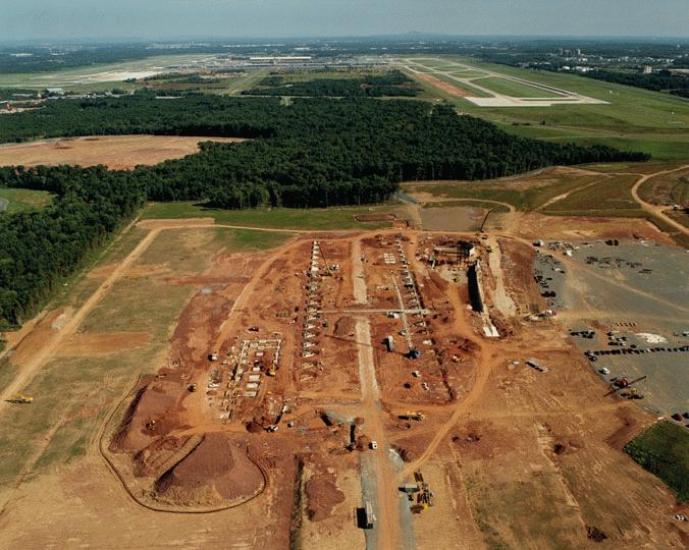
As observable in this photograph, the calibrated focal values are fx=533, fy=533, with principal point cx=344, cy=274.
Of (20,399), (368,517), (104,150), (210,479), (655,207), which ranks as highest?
(104,150)

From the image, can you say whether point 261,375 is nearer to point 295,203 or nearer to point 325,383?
point 325,383

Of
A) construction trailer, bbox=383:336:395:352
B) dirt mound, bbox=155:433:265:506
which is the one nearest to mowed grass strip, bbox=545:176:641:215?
construction trailer, bbox=383:336:395:352

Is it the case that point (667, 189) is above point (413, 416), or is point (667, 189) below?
above

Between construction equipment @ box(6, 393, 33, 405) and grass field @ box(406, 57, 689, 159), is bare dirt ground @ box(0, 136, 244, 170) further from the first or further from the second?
grass field @ box(406, 57, 689, 159)

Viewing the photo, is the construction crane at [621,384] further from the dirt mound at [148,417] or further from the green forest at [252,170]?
the green forest at [252,170]

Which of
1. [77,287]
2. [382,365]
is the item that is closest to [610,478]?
[382,365]

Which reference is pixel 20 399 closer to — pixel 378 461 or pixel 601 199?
pixel 378 461

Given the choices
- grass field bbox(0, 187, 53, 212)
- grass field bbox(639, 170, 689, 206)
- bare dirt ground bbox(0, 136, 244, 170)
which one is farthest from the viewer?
bare dirt ground bbox(0, 136, 244, 170)

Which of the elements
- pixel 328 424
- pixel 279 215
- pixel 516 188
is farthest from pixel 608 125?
pixel 328 424
